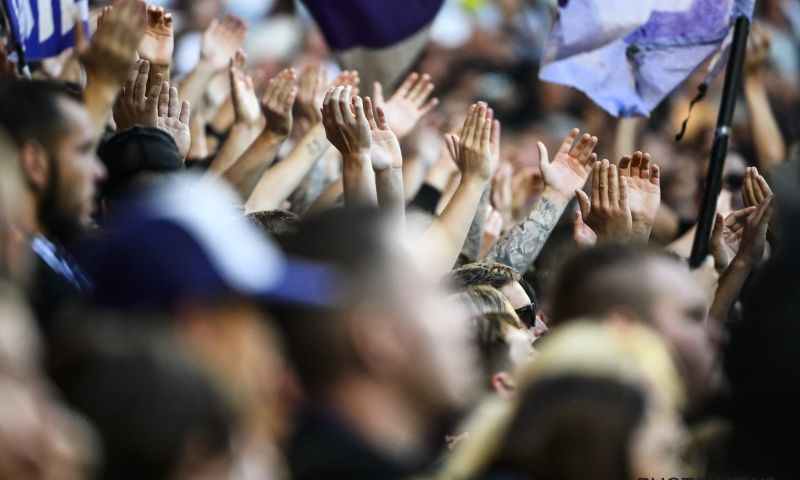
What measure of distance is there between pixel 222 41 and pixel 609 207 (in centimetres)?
255

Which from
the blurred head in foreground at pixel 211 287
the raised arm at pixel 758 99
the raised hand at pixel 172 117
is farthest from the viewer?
the raised arm at pixel 758 99

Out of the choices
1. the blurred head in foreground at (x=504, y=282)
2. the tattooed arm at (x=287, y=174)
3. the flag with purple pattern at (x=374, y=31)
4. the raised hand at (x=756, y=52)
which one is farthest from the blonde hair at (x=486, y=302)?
the raised hand at (x=756, y=52)

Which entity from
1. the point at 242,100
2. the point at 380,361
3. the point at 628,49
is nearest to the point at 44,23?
the point at 242,100

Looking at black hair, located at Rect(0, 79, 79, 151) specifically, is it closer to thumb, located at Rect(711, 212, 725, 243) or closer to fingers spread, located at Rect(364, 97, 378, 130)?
fingers spread, located at Rect(364, 97, 378, 130)

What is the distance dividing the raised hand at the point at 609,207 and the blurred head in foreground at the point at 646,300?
1424 millimetres

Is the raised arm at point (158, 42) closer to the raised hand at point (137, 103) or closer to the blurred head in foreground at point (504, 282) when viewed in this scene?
the raised hand at point (137, 103)

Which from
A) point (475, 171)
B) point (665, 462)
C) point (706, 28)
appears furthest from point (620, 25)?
point (665, 462)

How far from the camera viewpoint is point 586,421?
275 centimetres

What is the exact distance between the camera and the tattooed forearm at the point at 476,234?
6.13 m

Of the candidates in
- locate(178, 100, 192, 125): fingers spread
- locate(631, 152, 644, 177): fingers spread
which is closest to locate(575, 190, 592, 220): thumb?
locate(631, 152, 644, 177): fingers spread

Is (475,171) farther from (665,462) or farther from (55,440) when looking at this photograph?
(55,440)

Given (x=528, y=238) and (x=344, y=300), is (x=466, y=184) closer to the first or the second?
(x=528, y=238)

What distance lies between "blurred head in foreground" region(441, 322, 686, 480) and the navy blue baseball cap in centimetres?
47

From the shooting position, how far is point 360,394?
9.18ft
